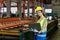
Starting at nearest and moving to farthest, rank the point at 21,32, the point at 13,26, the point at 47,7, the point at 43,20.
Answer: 1. the point at 43,20
2. the point at 21,32
3. the point at 13,26
4. the point at 47,7

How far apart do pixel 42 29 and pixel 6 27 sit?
116 cm

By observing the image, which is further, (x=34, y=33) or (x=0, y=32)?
(x=0, y=32)

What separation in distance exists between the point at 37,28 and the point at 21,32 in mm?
487

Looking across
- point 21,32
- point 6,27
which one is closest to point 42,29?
point 21,32

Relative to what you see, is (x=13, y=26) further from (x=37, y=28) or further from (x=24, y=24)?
(x=37, y=28)

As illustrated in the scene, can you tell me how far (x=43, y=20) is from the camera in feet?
13.7

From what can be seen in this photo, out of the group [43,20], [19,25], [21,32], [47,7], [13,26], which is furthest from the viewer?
[47,7]

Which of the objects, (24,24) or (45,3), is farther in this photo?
(45,3)

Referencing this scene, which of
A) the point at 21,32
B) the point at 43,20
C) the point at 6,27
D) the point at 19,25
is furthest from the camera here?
the point at 19,25

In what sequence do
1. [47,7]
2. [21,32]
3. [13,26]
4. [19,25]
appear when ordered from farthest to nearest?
[47,7]
[19,25]
[13,26]
[21,32]

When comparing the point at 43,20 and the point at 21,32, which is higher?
the point at 43,20

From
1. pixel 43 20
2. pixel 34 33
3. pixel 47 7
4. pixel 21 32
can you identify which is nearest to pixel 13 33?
pixel 21 32

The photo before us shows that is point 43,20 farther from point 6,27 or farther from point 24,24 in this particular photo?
point 24,24

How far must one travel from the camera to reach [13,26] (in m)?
5.29
